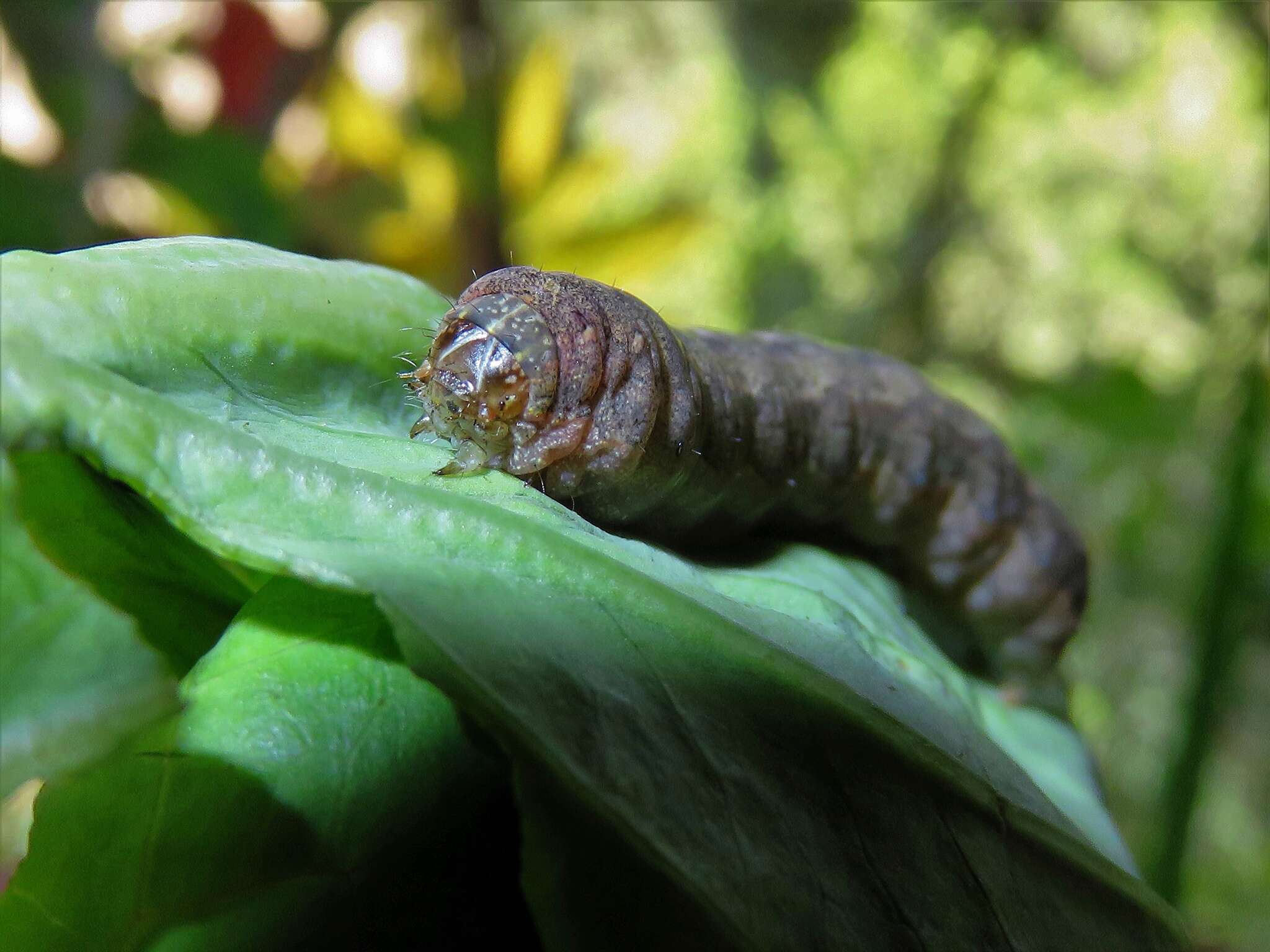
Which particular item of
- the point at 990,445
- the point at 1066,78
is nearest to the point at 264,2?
the point at 990,445

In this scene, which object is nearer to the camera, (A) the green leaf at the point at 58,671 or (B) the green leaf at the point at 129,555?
(A) the green leaf at the point at 58,671

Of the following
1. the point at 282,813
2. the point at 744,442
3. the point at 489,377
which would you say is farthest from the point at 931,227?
the point at 282,813

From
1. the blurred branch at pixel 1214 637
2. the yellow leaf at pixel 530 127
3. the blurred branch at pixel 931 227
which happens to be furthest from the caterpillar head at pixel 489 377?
the blurred branch at pixel 931 227

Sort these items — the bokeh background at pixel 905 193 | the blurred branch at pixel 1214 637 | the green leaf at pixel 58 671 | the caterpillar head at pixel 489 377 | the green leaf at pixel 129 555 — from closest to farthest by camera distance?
the green leaf at pixel 58 671
the green leaf at pixel 129 555
the caterpillar head at pixel 489 377
the blurred branch at pixel 1214 637
the bokeh background at pixel 905 193

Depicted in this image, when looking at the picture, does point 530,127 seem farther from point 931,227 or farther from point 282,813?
point 282,813

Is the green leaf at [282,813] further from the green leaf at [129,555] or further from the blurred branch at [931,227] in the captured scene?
the blurred branch at [931,227]

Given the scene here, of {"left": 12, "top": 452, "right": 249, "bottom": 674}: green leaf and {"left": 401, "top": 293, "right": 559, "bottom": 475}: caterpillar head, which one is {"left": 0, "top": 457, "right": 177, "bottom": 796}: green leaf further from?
{"left": 401, "top": 293, "right": 559, "bottom": 475}: caterpillar head

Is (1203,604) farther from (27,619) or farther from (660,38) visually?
(660,38)
